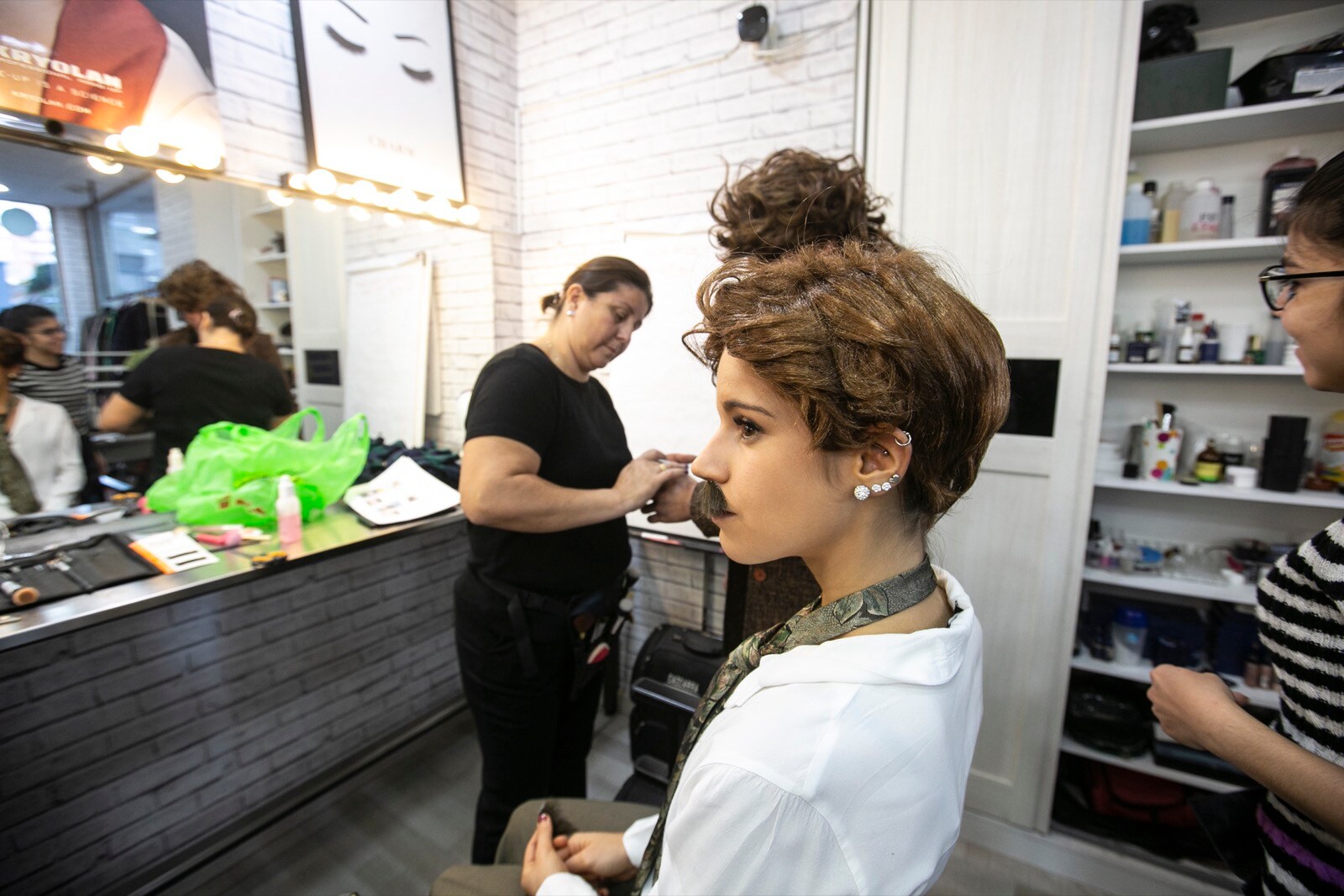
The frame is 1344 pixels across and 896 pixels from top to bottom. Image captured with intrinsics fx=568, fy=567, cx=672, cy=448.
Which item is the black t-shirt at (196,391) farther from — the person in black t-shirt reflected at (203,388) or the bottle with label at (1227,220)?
the bottle with label at (1227,220)

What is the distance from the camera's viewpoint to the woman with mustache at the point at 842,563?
56 centimetres

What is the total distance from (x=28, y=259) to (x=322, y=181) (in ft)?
2.91

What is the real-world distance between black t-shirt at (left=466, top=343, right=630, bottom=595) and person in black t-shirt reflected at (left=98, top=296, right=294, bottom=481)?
3.62 ft

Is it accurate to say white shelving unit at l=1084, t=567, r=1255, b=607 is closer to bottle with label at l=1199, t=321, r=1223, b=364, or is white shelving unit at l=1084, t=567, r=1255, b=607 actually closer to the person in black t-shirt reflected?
bottle with label at l=1199, t=321, r=1223, b=364

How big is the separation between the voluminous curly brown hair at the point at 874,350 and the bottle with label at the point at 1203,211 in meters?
1.71

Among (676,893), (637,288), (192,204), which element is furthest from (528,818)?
(192,204)

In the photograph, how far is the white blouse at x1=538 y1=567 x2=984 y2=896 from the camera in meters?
0.56

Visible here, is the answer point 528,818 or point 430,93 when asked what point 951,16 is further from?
point 528,818

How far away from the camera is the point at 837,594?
73 cm

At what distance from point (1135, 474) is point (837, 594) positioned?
5.76 feet

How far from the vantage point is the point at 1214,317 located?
74.2 inches

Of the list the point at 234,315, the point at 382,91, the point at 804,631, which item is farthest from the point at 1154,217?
the point at 234,315

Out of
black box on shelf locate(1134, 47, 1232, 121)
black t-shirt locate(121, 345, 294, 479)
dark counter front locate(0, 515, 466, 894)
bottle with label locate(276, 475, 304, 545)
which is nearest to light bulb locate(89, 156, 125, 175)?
black t-shirt locate(121, 345, 294, 479)

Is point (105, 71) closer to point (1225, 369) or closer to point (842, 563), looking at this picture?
point (842, 563)
